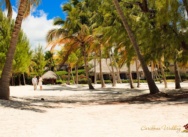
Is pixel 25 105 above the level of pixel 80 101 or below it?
above

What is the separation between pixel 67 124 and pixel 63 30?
23377mm

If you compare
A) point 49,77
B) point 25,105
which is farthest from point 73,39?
point 49,77

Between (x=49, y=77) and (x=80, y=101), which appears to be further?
(x=49, y=77)

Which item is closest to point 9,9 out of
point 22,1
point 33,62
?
point 22,1

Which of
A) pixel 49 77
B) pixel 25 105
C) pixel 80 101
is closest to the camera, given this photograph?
pixel 25 105

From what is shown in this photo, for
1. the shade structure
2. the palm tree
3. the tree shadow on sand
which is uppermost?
the palm tree

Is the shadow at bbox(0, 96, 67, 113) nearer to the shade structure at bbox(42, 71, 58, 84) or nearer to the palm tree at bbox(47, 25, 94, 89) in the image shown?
the palm tree at bbox(47, 25, 94, 89)

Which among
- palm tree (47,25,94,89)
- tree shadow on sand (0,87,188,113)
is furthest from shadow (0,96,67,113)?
palm tree (47,25,94,89)

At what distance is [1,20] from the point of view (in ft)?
127

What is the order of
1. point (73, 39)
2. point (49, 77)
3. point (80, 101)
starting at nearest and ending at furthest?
point (80, 101)
point (73, 39)
point (49, 77)

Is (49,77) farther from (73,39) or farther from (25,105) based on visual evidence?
(25,105)

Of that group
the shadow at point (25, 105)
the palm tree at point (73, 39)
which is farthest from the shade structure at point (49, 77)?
the shadow at point (25, 105)

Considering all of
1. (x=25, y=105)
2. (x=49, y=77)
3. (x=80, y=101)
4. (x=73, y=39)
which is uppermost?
(x=73, y=39)

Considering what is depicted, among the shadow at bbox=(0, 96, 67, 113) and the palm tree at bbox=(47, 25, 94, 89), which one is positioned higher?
the palm tree at bbox=(47, 25, 94, 89)
